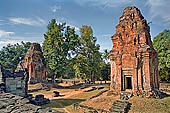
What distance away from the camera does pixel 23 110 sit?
16.2 ft

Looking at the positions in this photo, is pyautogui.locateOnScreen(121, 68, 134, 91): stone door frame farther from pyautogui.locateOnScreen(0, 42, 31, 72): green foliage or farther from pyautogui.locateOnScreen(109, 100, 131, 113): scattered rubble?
pyautogui.locateOnScreen(0, 42, 31, 72): green foliage

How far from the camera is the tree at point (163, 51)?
3193 cm

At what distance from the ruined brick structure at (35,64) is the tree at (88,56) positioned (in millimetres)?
9942

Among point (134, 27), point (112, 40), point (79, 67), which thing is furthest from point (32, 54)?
point (134, 27)

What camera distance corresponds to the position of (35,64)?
39.6 meters

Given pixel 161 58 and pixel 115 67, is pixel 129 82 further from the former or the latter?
pixel 161 58

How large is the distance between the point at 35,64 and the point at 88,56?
1408 cm

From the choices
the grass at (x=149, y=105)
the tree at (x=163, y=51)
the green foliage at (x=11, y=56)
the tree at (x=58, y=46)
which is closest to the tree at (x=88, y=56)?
the tree at (x=58, y=46)

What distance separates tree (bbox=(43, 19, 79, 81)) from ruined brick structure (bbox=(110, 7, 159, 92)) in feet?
62.3

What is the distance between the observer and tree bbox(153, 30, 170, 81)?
3193 centimetres

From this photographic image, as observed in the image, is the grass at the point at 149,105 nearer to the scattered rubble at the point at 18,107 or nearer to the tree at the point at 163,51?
the scattered rubble at the point at 18,107

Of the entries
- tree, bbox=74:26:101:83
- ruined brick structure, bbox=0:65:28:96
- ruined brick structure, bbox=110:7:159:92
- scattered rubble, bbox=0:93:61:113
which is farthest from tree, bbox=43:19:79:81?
scattered rubble, bbox=0:93:61:113

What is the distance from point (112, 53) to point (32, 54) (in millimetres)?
26801

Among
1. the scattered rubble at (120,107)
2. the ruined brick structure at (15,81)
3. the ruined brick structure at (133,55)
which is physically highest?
the ruined brick structure at (133,55)
